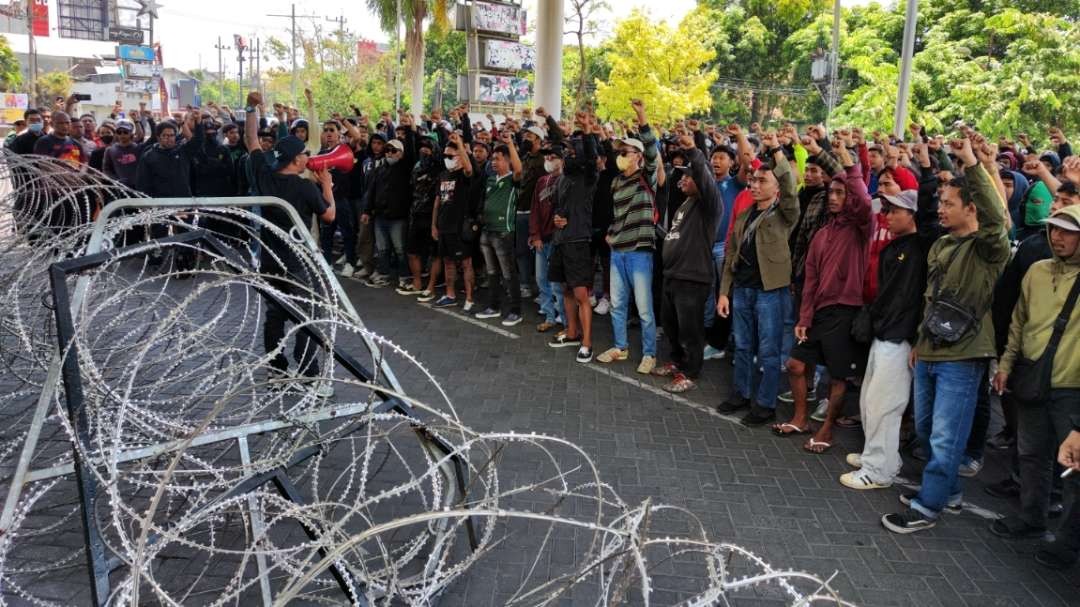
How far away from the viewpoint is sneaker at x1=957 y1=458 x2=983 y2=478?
199 inches

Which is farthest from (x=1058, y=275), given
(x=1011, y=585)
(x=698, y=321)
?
(x=698, y=321)

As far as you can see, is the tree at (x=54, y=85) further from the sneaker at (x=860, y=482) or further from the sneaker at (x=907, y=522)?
the sneaker at (x=907, y=522)

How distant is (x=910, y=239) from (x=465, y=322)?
5.37 metres

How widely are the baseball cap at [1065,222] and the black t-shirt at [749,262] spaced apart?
Answer: 2.08 metres

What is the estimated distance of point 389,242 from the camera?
415 inches

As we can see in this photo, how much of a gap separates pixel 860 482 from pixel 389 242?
24.2 feet

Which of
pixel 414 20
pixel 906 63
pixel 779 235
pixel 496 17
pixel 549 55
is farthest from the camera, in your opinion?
pixel 414 20

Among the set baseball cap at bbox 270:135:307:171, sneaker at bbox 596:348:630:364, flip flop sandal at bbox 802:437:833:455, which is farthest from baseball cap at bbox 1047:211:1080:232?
baseball cap at bbox 270:135:307:171

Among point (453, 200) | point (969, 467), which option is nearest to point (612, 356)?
point (453, 200)

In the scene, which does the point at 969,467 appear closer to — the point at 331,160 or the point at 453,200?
the point at 331,160

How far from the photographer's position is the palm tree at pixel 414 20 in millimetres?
25141

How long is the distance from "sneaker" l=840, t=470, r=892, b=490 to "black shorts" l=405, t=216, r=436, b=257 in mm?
6308

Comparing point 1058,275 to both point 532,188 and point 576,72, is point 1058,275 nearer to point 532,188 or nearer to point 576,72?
point 532,188

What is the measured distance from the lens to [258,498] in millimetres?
3350
